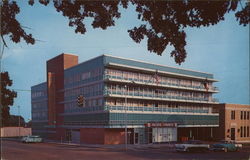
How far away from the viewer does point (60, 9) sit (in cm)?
959

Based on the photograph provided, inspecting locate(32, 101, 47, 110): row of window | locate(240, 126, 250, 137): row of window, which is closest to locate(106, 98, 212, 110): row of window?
locate(240, 126, 250, 137): row of window

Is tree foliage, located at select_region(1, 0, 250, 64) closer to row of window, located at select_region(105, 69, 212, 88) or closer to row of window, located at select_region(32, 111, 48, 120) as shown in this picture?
row of window, located at select_region(105, 69, 212, 88)

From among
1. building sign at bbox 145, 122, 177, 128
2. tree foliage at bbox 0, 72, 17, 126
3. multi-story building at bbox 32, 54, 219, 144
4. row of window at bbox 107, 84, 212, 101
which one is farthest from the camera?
building sign at bbox 145, 122, 177, 128

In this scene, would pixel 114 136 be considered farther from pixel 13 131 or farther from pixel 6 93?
pixel 13 131

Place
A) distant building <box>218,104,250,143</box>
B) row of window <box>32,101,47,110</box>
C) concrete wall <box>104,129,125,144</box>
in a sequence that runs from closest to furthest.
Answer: concrete wall <box>104,129,125,144</box>, distant building <box>218,104,250,143</box>, row of window <box>32,101,47,110</box>

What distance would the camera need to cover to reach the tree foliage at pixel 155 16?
785cm

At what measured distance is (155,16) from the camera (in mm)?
8445

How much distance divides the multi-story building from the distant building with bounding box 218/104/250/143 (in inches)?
73.8

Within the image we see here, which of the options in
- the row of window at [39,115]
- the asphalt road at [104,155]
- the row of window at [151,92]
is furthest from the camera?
the row of window at [39,115]

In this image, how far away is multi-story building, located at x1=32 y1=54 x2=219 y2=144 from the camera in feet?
145

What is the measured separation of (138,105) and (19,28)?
3879 cm

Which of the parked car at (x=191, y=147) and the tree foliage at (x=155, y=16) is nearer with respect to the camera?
the tree foliage at (x=155, y=16)

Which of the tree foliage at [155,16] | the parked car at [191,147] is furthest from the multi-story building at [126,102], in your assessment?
the tree foliage at [155,16]

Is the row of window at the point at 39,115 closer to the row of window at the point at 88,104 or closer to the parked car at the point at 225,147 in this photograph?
the row of window at the point at 88,104
